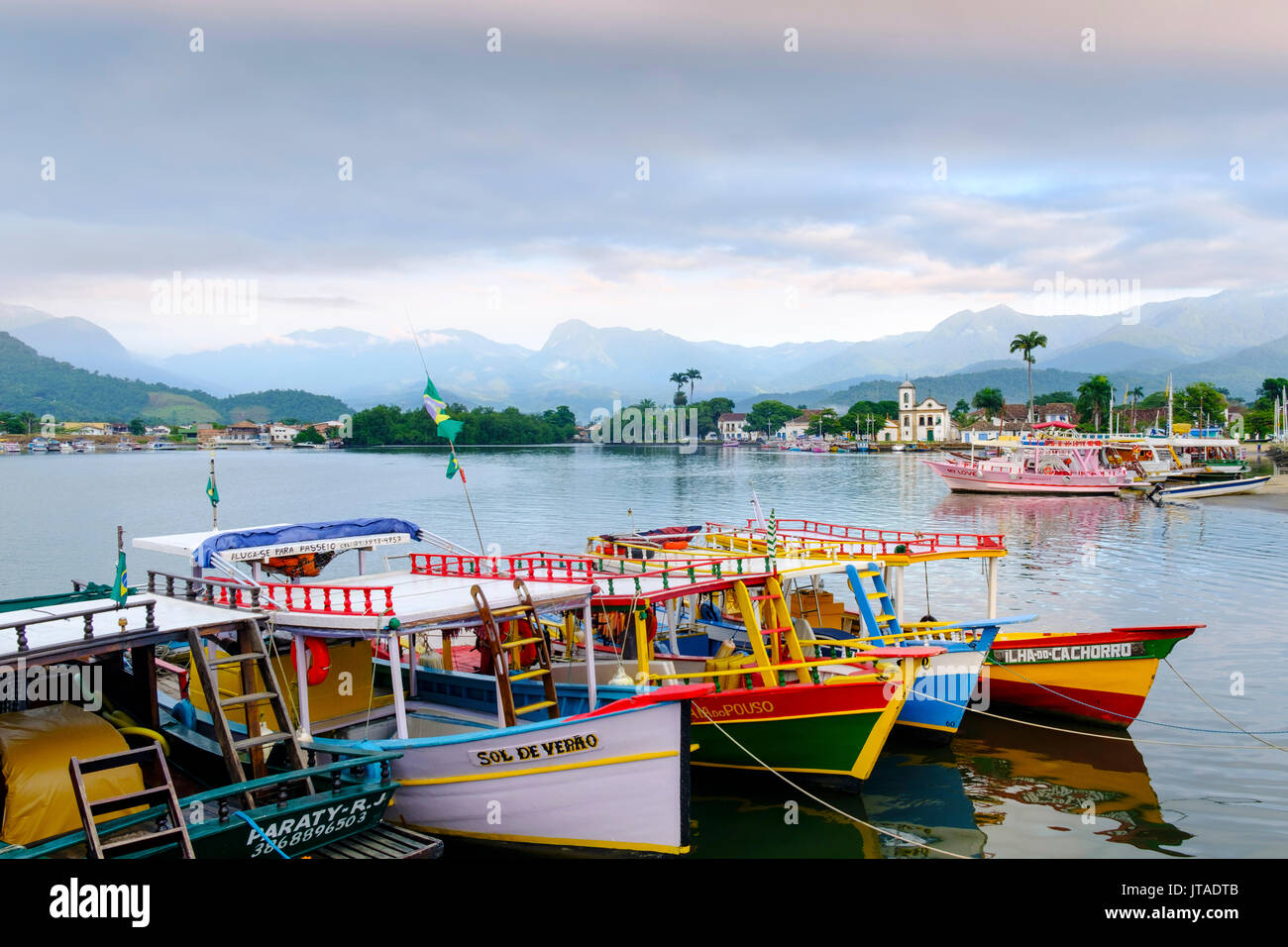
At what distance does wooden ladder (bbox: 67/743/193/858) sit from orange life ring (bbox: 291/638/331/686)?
301cm

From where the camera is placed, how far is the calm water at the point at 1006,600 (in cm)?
1430

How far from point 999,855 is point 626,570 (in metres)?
8.42

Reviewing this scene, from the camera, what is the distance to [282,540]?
15742 millimetres

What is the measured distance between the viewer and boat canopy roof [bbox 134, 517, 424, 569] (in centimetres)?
1508

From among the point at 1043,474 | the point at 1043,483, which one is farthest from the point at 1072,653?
the point at 1043,474

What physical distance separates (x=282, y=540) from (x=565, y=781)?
7268mm

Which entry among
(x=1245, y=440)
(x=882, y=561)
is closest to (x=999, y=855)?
(x=882, y=561)

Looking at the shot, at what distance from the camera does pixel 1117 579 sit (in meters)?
37.3

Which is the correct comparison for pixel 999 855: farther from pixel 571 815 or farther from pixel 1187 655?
pixel 1187 655

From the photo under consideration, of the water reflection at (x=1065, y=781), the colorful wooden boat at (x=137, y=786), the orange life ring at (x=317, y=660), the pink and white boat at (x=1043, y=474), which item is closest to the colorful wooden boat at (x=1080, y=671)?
the water reflection at (x=1065, y=781)

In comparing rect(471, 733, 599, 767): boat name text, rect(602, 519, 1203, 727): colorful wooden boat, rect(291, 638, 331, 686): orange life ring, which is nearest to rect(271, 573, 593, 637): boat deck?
rect(291, 638, 331, 686): orange life ring

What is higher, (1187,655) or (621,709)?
(621,709)
